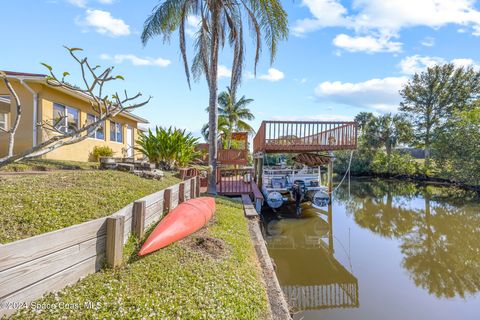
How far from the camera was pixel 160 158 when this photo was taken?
30.4 feet

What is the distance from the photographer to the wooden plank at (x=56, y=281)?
1796 mm

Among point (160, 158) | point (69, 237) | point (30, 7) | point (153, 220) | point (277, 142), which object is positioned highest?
point (30, 7)

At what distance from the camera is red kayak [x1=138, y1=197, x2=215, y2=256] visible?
3120mm

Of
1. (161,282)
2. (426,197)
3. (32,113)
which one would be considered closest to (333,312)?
(161,282)

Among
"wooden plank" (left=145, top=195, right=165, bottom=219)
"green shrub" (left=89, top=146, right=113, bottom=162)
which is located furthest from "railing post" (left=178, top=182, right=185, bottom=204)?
"green shrub" (left=89, top=146, right=113, bottom=162)

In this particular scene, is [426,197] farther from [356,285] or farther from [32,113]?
[32,113]

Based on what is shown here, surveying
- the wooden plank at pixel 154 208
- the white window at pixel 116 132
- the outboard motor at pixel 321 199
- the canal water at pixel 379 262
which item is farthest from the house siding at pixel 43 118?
the outboard motor at pixel 321 199

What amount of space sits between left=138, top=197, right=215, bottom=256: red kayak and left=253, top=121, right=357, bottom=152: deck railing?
6.35 m

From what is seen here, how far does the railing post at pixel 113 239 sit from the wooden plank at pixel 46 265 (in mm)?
56

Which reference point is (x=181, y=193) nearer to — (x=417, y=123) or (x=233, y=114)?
(x=233, y=114)

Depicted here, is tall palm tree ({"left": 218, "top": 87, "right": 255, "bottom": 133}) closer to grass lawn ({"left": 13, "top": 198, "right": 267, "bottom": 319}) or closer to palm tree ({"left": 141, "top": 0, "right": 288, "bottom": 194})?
palm tree ({"left": 141, "top": 0, "right": 288, "bottom": 194})

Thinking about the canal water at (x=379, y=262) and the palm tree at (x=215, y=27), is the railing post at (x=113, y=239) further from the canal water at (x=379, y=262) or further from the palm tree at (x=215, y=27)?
the palm tree at (x=215, y=27)

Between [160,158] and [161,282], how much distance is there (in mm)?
7102

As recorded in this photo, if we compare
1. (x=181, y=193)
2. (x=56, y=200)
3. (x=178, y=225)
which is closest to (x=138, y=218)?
(x=178, y=225)
